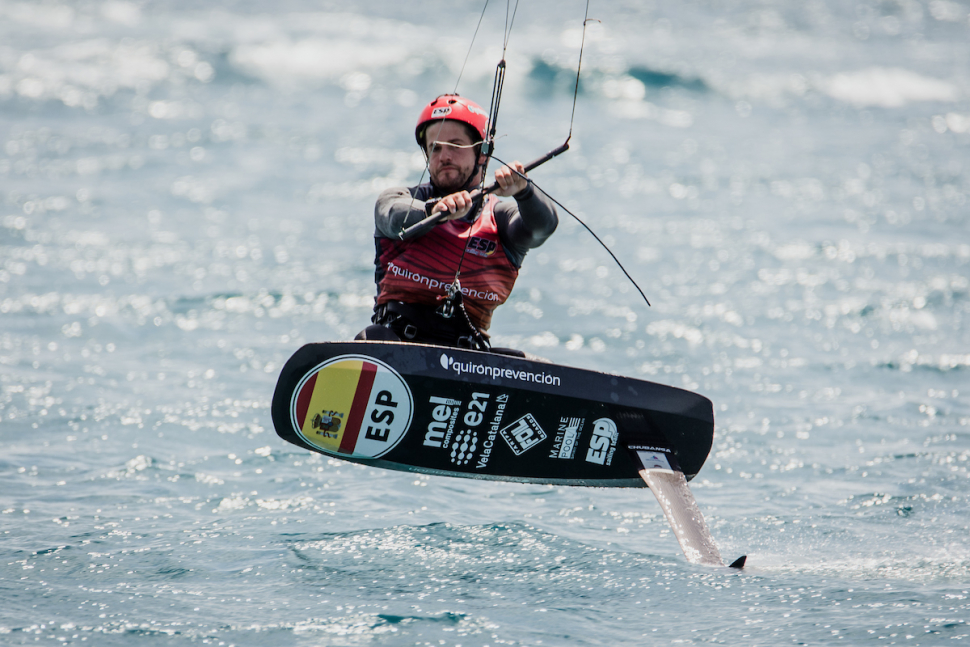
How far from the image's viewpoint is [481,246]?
4.77 meters

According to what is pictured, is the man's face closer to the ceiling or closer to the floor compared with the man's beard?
closer to the ceiling

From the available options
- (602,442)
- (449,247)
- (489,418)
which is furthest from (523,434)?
(449,247)

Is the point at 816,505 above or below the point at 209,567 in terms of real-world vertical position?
above

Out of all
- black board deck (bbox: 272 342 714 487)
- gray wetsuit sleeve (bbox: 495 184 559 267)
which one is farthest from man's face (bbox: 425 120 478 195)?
black board deck (bbox: 272 342 714 487)

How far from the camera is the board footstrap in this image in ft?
13.7

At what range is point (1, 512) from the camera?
4.71 metres

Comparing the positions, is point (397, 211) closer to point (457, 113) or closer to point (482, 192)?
point (482, 192)

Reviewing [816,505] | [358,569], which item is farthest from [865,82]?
[358,569]

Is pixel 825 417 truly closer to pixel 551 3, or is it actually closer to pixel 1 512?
pixel 1 512

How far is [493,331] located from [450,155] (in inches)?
177

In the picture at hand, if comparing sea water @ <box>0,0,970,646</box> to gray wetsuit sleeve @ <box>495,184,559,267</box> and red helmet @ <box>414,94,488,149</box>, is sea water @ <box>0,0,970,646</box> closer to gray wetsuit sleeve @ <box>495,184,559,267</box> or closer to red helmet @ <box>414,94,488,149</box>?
gray wetsuit sleeve @ <box>495,184,559,267</box>

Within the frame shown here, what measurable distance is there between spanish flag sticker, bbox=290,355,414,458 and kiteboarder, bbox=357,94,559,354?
269mm

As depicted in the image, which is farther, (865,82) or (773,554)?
(865,82)

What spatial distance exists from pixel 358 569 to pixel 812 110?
19112 mm
